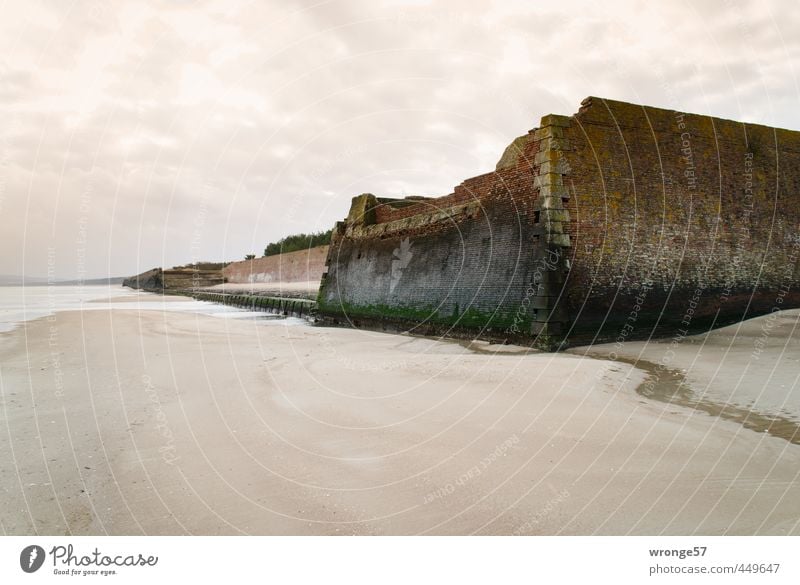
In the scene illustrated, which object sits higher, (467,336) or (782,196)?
(782,196)

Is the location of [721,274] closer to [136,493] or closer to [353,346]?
[353,346]

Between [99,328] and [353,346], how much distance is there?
9.14m

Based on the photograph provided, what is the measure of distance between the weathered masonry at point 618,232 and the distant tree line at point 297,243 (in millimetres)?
43166

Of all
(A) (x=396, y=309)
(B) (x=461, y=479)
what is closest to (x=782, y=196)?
(A) (x=396, y=309)

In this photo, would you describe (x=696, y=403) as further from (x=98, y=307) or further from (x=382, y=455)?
(x=98, y=307)

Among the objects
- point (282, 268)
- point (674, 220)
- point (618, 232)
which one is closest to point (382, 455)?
point (618, 232)

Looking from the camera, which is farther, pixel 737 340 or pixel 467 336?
pixel 467 336

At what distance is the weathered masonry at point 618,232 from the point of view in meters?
9.96

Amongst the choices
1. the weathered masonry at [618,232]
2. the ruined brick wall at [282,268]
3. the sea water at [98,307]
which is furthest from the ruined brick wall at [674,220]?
the ruined brick wall at [282,268]

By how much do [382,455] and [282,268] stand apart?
164ft

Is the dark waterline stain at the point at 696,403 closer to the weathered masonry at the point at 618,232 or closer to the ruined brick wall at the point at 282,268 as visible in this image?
the weathered masonry at the point at 618,232

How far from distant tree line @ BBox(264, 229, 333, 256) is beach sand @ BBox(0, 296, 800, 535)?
4800 cm

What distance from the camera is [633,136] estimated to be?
10.7 m

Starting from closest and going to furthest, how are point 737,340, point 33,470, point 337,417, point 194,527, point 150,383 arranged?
point 194,527, point 33,470, point 337,417, point 150,383, point 737,340
